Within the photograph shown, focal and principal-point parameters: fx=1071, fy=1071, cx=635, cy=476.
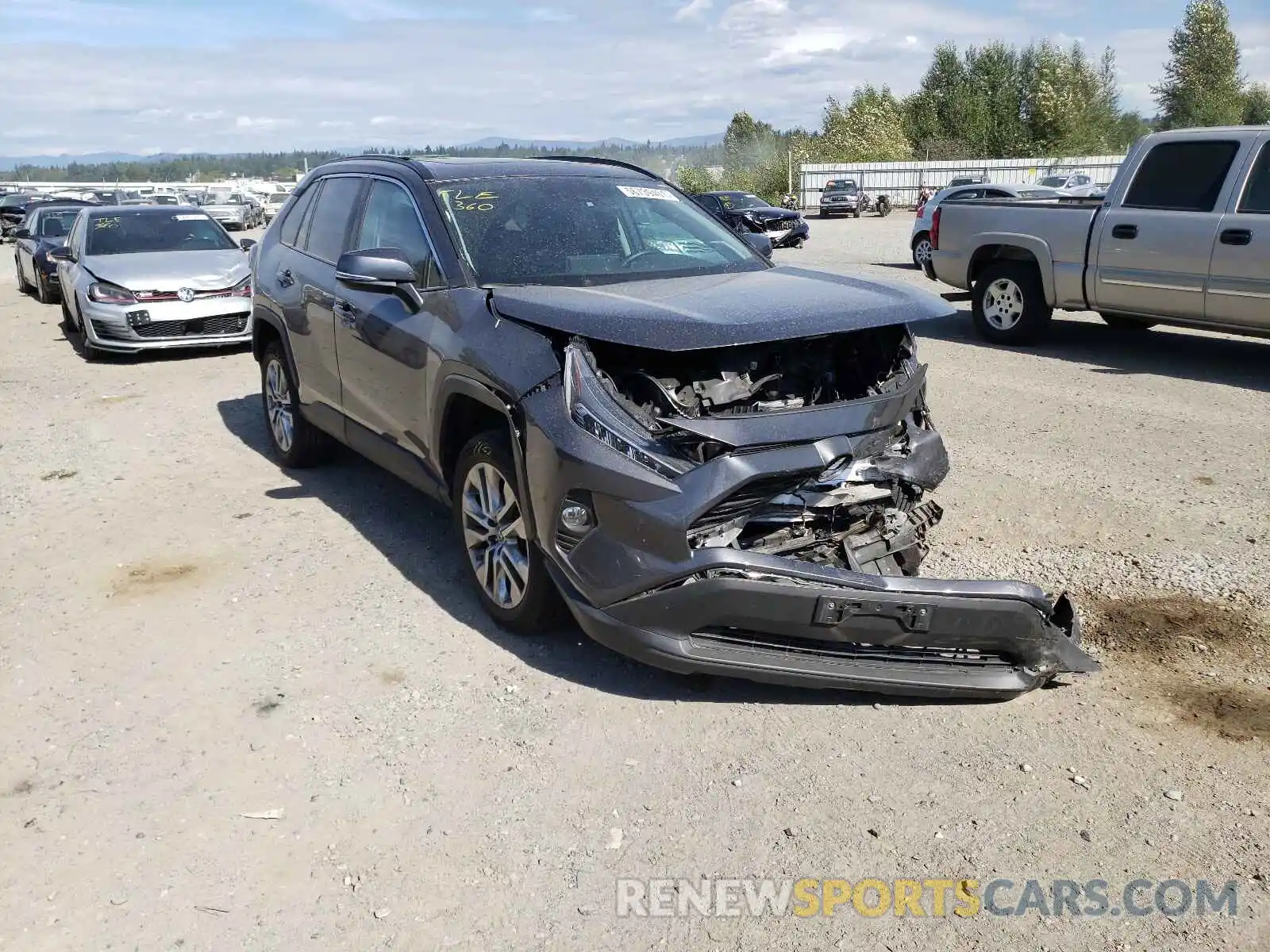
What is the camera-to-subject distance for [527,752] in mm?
3592

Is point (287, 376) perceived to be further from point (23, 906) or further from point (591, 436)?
point (23, 906)

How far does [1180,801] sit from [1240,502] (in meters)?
3.13

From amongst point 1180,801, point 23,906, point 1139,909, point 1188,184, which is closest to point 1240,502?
point 1180,801

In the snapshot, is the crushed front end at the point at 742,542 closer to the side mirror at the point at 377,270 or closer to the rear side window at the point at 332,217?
the side mirror at the point at 377,270

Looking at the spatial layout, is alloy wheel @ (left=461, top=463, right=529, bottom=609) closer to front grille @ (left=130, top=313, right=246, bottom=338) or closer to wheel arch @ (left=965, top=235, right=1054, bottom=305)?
wheel arch @ (left=965, top=235, right=1054, bottom=305)

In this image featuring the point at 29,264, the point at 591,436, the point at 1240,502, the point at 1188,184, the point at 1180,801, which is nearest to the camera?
the point at 1180,801

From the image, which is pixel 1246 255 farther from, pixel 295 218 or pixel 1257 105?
pixel 1257 105

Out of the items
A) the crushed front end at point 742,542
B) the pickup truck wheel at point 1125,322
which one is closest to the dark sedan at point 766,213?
the pickup truck wheel at point 1125,322

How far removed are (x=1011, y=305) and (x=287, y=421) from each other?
24.0 ft

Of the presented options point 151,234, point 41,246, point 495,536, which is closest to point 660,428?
point 495,536

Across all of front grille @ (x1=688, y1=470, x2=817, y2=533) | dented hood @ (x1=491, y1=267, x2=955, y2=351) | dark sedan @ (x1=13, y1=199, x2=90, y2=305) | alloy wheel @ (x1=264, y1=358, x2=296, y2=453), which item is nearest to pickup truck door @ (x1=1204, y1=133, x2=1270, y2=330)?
dented hood @ (x1=491, y1=267, x2=955, y2=351)

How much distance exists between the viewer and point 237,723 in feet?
12.6

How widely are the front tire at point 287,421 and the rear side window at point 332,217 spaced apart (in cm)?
78

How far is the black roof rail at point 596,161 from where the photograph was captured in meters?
5.78
